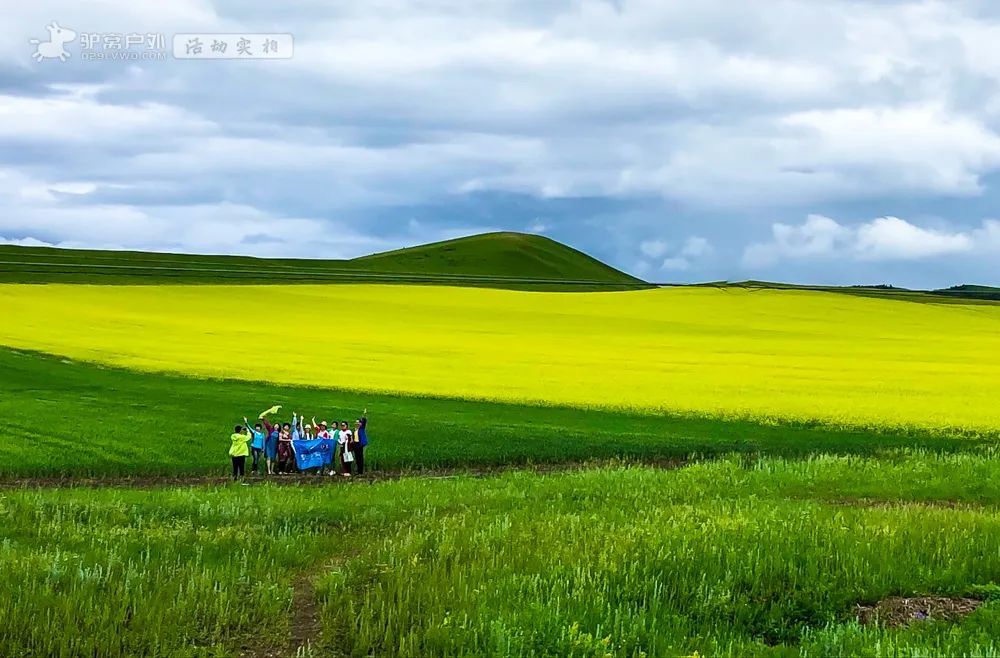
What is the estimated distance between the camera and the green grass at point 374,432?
24.1m

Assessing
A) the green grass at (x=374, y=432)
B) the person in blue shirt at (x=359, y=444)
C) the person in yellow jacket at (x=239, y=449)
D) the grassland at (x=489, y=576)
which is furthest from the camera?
the green grass at (x=374, y=432)

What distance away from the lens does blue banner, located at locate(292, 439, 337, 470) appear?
2444cm

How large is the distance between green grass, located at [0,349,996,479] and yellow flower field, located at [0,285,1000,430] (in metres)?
2.54

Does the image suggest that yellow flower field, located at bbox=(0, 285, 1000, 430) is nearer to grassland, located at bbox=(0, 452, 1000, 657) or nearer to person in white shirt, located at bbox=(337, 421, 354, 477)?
person in white shirt, located at bbox=(337, 421, 354, 477)

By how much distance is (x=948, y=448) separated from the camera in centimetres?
2631

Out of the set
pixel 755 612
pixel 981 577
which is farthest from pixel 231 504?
pixel 981 577

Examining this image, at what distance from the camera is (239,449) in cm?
2277

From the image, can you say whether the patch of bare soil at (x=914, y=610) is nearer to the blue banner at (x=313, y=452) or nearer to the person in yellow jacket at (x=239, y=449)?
the person in yellow jacket at (x=239, y=449)

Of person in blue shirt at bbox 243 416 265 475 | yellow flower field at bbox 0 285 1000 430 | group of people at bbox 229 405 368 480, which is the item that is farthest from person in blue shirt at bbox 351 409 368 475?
yellow flower field at bbox 0 285 1000 430

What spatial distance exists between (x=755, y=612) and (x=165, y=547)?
25.6ft

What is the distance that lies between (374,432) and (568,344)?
30397mm

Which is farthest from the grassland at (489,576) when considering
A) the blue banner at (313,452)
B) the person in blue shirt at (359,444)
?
the blue banner at (313,452)

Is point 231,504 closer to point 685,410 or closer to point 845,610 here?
point 845,610

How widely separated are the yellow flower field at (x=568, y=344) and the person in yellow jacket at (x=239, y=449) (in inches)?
547
